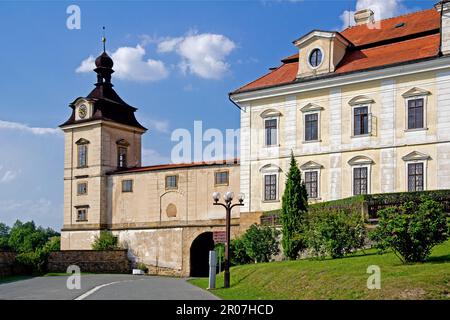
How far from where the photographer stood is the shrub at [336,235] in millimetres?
23688

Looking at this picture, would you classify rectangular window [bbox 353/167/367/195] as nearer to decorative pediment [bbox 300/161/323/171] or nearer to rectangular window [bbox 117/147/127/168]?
decorative pediment [bbox 300/161/323/171]

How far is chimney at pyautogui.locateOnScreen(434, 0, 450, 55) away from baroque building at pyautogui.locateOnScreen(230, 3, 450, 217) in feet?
0.15

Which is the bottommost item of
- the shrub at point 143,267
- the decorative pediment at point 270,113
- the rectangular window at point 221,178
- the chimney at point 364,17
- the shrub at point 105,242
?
the shrub at point 143,267

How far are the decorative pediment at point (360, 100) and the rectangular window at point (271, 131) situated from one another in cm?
472

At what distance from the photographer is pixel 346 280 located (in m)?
17.1

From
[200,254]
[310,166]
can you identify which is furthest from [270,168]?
[200,254]

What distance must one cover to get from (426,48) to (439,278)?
784 inches

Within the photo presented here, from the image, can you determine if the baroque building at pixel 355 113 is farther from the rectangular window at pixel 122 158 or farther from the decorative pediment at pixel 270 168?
the rectangular window at pixel 122 158

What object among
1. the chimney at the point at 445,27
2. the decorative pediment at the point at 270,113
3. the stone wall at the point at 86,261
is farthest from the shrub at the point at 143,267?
the chimney at the point at 445,27

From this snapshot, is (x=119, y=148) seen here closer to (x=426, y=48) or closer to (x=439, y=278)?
(x=426, y=48)

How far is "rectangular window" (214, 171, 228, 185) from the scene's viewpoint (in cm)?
4209

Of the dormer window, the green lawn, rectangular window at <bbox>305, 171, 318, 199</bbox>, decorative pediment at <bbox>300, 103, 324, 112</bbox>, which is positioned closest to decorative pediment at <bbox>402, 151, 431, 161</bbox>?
rectangular window at <bbox>305, 171, 318, 199</bbox>

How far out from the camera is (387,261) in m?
19.7
